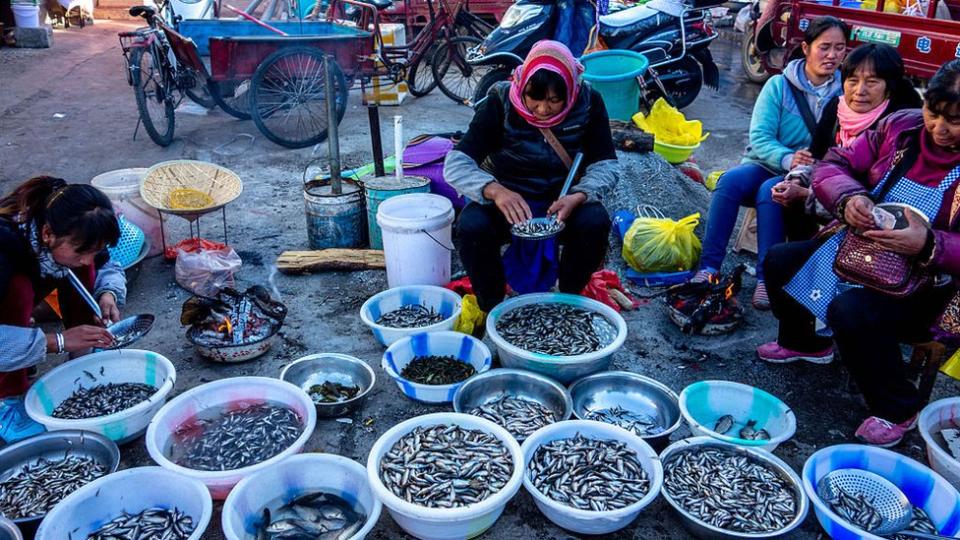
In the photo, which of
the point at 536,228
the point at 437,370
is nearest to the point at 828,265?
the point at 536,228

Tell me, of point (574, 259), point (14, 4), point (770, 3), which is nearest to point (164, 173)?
point (574, 259)

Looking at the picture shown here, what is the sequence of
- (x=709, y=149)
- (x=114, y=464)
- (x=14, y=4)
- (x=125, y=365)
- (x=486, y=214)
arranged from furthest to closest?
(x=14, y=4) → (x=709, y=149) → (x=486, y=214) → (x=125, y=365) → (x=114, y=464)

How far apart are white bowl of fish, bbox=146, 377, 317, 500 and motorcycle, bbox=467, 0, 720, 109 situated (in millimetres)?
4586

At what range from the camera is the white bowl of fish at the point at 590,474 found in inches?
90.5

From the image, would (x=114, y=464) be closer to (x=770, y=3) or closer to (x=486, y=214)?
(x=486, y=214)

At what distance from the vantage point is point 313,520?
2.32 metres

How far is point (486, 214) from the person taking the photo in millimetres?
3320

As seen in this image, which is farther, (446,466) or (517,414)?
(517,414)

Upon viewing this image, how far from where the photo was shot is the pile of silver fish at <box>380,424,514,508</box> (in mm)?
2318

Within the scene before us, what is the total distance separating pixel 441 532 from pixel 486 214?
1599mm

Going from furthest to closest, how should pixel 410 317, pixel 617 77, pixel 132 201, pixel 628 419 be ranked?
pixel 617 77, pixel 132 201, pixel 410 317, pixel 628 419

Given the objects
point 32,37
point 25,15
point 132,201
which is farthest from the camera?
point 25,15

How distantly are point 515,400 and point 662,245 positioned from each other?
1678 mm

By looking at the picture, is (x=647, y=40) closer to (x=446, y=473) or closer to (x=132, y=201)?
(x=132, y=201)
